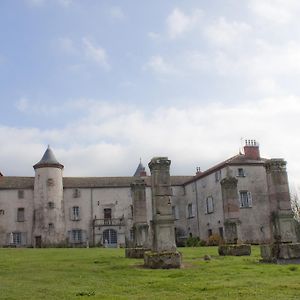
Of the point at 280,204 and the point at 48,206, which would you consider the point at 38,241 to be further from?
the point at 280,204

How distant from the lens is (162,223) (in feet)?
59.8

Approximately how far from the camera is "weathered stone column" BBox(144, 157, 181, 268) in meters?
17.4

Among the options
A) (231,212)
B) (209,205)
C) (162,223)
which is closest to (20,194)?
(209,205)

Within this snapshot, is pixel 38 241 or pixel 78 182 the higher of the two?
pixel 78 182

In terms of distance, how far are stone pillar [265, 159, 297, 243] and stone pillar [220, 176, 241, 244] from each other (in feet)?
17.3

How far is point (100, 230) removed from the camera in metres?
54.6

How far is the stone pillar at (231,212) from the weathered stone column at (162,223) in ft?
23.0

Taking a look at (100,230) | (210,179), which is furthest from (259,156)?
A: (100,230)

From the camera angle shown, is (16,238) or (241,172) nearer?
(241,172)

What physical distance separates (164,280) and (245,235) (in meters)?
35.0

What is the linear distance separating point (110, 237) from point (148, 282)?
42.4m

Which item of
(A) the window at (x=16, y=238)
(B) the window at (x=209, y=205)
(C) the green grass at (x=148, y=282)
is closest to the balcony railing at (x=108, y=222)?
(A) the window at (x=16, y=238)

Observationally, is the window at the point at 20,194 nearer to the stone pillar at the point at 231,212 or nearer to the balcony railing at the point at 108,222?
the balcony railing at the point at 108,222

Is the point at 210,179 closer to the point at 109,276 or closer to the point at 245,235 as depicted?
the point at 245,235
